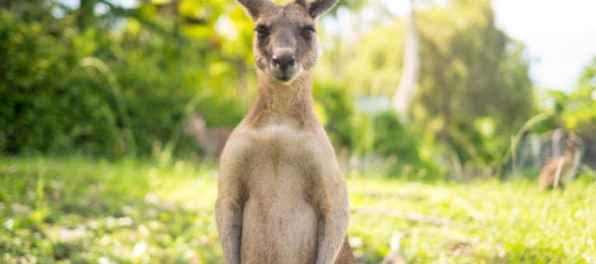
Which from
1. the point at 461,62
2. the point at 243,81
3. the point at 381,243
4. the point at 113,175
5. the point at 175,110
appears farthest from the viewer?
the point at 461,62

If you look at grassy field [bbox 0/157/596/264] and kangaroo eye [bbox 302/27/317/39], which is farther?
grassy field [bbox 0/157/596/264]

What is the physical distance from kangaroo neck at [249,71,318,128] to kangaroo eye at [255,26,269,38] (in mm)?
212

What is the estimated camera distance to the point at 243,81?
18328mm

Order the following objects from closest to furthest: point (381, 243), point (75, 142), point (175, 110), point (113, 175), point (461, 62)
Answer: point (381, 243) → point (113, 175) → point (75, 142) → point (175, 110) → point (461, 62)

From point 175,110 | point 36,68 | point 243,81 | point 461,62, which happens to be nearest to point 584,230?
point 36,68

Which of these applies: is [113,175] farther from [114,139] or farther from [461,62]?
[461,62]

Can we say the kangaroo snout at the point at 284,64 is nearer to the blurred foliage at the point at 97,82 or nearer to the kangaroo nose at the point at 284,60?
the kangaroo nose at the point at 284,60

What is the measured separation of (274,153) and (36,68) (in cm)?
756

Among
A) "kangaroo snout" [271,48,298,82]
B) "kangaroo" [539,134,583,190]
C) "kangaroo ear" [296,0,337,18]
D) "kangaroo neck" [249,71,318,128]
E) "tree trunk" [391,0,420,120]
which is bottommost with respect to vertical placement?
"kangaroo" [539,134,583,190]

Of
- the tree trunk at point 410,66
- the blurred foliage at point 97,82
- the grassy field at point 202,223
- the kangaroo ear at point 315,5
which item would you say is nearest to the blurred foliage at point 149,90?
the blurred foliage at point 97,82

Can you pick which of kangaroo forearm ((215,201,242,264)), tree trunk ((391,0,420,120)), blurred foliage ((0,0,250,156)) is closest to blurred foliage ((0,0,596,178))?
blurred foliage ((0,0,250,156))

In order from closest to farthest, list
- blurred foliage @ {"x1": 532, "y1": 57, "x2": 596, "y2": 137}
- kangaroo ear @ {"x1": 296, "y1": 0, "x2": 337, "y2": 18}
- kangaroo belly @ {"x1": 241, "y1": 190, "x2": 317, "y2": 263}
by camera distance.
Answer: kangaroo belly @ {"x1": 241, "y1": 190, "x2": 317, "y2": 263} → kangaroo ear @ {"x1": 296, "y1": 0, "x2": 337, "y2": 18} → blurred foliage @ {"x1": 532, "y1": 57, "x2": 596, "y2": 137}

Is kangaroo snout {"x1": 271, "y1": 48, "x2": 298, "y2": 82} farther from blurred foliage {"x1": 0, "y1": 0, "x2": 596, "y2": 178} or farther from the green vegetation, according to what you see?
blurred foliage {"x1": 0, "y1": 0, "x2": 596, "y2": 178}

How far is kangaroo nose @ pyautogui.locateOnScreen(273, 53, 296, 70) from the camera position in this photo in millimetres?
2662
